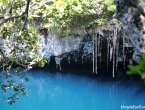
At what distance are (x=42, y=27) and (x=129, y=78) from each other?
127 inches

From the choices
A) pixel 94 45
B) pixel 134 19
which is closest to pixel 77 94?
pixel 94 45

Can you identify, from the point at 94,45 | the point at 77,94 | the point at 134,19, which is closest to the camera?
the point at 134,19

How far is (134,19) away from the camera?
1.28 m

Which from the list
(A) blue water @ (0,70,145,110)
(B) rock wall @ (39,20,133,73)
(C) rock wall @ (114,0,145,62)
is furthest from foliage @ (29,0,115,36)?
(C) rock wall @ (114,0,145,62)

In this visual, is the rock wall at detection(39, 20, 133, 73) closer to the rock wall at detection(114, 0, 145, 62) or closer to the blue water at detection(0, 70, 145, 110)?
the blue water at detection(0, 70, 145, 110)

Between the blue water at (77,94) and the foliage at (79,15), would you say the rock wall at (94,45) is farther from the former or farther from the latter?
the blue water at (77,94)

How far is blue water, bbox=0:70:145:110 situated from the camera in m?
6.10

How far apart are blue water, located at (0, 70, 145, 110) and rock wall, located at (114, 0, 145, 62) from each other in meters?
4.71

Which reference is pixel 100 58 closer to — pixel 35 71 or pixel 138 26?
pixel 35 71

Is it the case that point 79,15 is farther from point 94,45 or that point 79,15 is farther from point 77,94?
point 77,94

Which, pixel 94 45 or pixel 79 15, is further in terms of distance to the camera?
pixel 94 45

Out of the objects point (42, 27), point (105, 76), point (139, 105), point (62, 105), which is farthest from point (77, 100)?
point (42, 27)

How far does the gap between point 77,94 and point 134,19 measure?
5.74 m

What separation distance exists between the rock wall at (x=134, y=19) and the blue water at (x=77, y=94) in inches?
186
